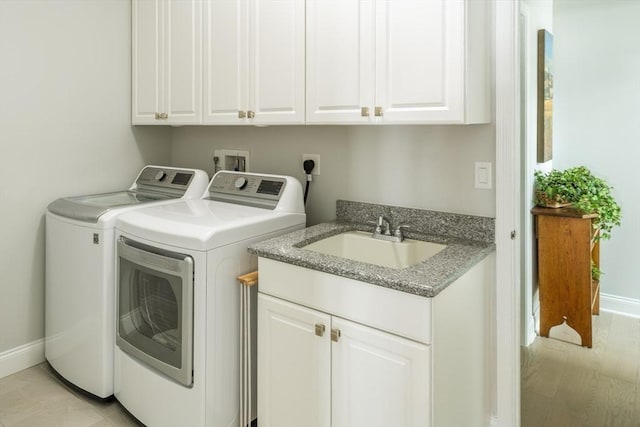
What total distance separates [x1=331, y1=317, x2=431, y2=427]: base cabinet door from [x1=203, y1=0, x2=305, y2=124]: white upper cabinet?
3.22 feet

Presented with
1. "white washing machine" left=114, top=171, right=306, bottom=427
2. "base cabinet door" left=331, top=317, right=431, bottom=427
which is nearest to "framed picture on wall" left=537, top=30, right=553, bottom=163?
"white washing machine" left=114, top=171, right=306, bottom=427

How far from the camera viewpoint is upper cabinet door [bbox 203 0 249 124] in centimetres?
209

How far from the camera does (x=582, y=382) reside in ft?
6.96

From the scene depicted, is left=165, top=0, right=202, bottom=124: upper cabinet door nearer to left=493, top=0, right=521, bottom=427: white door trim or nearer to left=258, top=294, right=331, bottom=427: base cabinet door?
left=258, top=294, right=331, bottom=427: base cabinet door

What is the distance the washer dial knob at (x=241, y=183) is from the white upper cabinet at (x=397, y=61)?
599 millimetres

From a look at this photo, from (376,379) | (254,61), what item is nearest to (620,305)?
(376,379)

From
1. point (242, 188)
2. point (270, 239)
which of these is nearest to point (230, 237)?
point (270, 239)

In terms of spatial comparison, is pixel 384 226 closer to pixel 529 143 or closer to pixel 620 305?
pixel 529 143

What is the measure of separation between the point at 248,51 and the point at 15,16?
1216 millimetres

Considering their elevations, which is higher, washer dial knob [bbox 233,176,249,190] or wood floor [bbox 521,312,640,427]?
washer dial knob [bbox 233,176,249,190]

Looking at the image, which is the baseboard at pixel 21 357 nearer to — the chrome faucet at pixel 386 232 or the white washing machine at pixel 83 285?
the white washing machine at pixel 83 285

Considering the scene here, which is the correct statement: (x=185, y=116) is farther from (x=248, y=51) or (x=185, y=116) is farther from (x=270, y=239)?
(x=270, y=239)

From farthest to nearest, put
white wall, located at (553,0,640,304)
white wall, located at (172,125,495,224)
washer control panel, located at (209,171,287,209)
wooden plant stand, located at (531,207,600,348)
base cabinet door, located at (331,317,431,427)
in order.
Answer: white wall, located at (553,0,640,304) < wooden plant stand, located at (531,207,600,348) < washer control panel, located at (209,171,287,209) < white wall, located at (172,125,495,224) < base cabinet door, located at (331,317,431,427)

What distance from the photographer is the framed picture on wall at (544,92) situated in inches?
100
